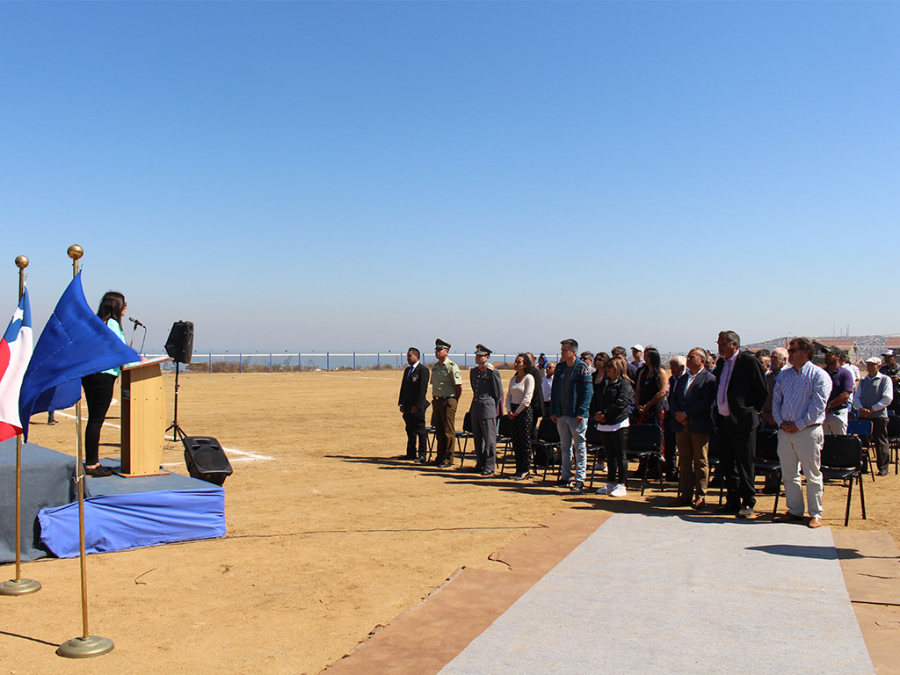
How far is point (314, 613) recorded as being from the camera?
185 inches

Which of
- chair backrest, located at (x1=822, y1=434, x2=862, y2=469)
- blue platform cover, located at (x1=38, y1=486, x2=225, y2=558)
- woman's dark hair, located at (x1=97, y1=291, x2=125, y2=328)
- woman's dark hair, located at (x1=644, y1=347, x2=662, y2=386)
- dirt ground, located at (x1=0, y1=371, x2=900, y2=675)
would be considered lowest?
dirt ground, located at (x1=0, y1=371, x2=900, y2=675)

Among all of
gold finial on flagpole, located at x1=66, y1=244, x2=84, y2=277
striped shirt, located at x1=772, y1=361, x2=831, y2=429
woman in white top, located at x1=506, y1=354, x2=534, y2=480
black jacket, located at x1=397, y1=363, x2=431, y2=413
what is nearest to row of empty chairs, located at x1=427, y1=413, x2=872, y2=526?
woman in white top, located at x1=506, y1=354, x2=534, y2=480

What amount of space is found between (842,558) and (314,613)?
437 cm

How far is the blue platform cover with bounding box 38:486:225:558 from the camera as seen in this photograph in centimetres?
580

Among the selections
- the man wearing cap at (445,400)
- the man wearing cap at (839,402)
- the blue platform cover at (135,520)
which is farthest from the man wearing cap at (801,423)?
the blue platform cover at (135,520)

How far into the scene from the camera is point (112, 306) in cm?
641

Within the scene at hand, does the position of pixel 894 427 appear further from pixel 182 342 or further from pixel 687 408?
pixel 182 342

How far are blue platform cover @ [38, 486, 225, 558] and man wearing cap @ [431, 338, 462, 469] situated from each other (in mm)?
5139

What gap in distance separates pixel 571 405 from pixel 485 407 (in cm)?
165

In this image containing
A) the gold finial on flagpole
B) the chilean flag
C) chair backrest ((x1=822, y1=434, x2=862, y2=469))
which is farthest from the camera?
chair backrest ((x1=822, y1=434, x2=862, y2=469))

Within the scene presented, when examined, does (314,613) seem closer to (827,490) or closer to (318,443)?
(827,490)

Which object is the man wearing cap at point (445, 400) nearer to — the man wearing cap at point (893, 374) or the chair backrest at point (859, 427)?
the chair backrest at point (859, 427)

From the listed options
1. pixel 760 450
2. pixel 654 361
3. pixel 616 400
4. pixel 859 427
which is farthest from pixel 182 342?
pixel 859 427

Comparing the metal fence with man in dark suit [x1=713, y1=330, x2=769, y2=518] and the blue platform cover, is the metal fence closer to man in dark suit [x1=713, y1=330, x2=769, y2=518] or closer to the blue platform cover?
man in dark suit [x1=713, y1=330, x2=769, y2=518]
